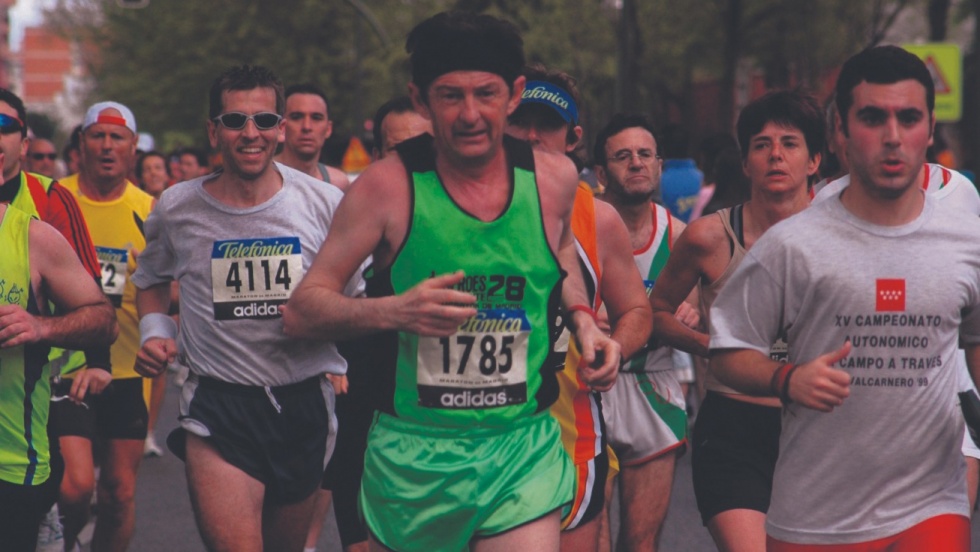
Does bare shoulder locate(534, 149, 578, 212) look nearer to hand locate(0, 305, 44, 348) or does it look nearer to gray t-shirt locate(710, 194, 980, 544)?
gray t-shirt locate(710, 194, 980, 544)

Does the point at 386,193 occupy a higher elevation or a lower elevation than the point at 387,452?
higher

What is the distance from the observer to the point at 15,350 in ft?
18.2

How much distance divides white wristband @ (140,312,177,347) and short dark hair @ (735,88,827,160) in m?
2.37

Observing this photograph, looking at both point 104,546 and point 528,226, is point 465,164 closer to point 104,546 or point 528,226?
point 528,226

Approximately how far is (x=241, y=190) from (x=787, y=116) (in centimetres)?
215

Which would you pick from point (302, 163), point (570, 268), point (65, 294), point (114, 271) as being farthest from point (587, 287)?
point (114, 271)

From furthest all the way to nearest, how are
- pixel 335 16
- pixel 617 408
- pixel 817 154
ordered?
pixel 335 16 < pixel 617 408 < pixel 817 154

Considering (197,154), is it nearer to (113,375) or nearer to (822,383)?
(113,375)

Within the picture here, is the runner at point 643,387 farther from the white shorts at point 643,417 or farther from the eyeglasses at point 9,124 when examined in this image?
the eyeglasses at point 9,124

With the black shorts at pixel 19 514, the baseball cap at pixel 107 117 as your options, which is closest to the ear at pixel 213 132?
the black shorts at pixel 19 514

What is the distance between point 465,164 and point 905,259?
48.7 inches

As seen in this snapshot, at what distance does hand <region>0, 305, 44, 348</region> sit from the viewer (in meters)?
Result: 5.28

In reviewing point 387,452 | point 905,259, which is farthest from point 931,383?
point 387,452

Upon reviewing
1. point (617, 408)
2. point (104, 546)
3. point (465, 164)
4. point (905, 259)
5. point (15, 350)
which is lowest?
point (104, 546)
